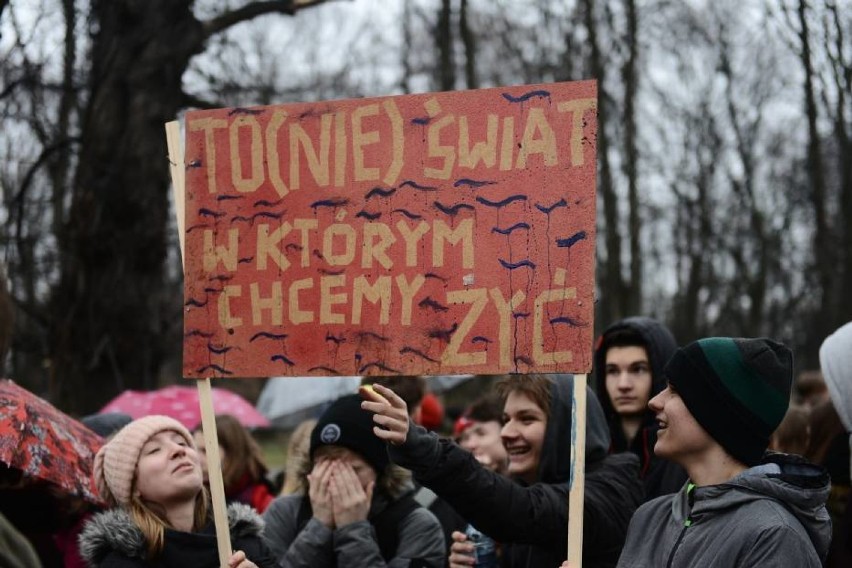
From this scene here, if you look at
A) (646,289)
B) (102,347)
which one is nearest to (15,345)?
(102,347)

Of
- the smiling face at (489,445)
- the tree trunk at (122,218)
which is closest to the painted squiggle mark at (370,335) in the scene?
the smiling face at (489,445)

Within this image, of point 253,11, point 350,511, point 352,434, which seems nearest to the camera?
point 350,511

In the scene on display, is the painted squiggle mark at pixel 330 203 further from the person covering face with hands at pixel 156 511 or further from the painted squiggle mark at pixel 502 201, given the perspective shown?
the person covering face with hands at pixel 156 511

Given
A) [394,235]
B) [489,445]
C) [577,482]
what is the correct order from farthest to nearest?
[489,445] → [394,235] → [577,482]

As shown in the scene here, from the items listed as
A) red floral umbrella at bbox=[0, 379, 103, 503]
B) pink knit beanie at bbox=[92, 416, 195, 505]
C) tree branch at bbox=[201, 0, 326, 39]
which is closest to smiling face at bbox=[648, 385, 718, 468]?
pink knit beanie at bbox=[92, 416, 195, 505]

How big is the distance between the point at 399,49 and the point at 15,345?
11046 mm

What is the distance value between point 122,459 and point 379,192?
3.82 ft

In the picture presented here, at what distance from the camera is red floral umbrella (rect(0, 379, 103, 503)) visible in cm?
332

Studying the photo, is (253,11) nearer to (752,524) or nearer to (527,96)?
(527,96)

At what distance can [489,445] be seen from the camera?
5.02m

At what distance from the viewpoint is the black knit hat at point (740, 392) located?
2.64 meters

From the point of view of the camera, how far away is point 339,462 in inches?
145

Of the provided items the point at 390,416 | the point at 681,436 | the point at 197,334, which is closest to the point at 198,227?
the point at 197,334

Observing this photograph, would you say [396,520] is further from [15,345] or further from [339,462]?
[15,345]
